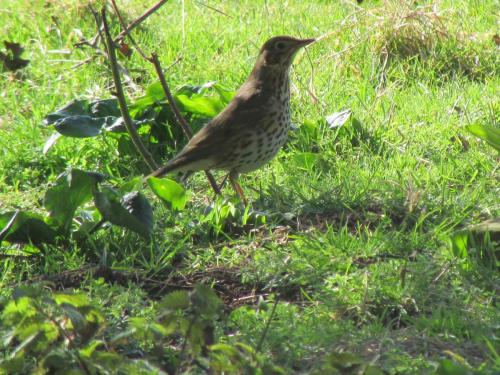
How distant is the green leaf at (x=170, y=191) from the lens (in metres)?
4.75

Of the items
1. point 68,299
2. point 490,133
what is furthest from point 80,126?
point 68,299

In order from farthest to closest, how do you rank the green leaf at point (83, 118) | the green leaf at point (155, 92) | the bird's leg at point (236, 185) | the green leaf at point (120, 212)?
1. the green leaf at point (155, 92)
2. the green leaf at point (83, 118)
3. the bird's leg at point (236, 185)
4. the green leaf at point (120, 212)

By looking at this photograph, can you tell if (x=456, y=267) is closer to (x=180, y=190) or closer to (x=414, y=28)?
(x=180, y=190)

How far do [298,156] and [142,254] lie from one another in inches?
53.1

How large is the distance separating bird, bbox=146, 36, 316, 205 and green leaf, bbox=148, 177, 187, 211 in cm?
24

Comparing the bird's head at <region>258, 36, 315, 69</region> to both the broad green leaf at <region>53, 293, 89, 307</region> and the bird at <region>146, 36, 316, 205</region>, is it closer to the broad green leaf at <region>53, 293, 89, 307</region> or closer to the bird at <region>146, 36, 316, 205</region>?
the bird at <region>146, 36, 316, 205</region>

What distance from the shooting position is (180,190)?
4.77 m

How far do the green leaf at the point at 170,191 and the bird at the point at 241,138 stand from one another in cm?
24

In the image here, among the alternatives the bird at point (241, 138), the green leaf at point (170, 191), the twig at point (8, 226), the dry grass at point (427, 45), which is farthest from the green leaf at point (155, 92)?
the dry grass at point (427, 45)

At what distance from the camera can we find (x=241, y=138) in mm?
5176

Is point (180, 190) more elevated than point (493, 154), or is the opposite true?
point (180, 190)

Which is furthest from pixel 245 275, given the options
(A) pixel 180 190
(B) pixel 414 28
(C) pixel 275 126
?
(B) pixel 414 28

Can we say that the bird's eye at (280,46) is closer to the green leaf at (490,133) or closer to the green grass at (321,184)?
the green grass at (321,184)

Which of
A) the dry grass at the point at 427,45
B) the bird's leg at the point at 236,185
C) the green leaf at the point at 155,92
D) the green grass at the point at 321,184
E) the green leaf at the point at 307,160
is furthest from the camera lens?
the dry grass at the point at 427,45
